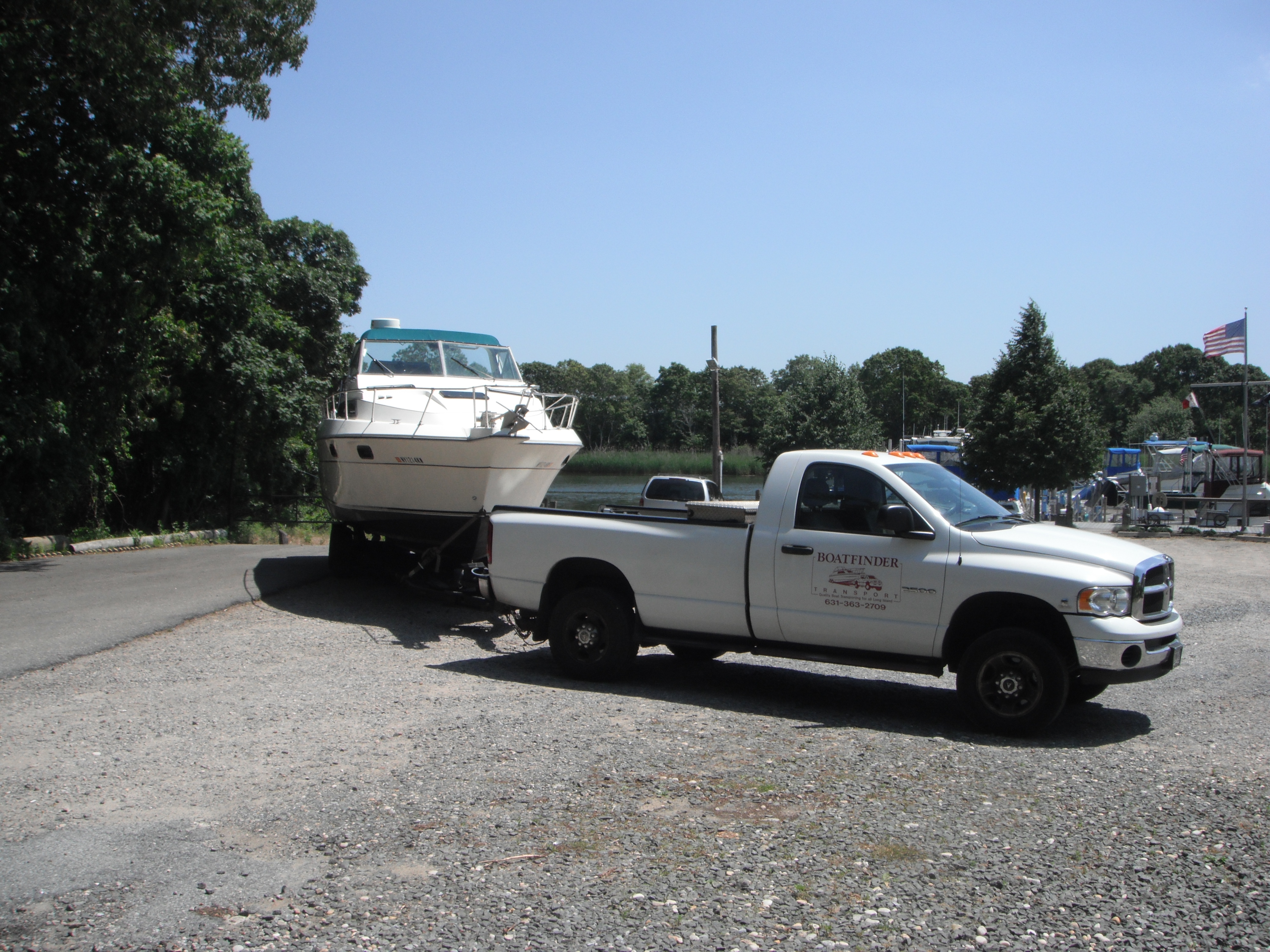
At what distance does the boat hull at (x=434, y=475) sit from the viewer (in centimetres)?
1163

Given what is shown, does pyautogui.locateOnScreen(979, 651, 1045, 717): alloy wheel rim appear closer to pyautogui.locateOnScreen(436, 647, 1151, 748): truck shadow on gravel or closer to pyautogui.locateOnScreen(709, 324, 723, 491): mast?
pyautogui.locateOnScreen(436, 647, 1151, 748): truck shadow on gravel

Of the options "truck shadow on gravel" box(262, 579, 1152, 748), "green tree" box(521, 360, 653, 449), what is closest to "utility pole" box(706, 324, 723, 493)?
"truck shadow on gravel" box(262, 579, 1152, 748)

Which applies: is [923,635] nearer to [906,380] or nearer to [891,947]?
[891,947]

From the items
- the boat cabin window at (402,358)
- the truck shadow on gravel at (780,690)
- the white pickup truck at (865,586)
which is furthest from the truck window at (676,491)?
the white pickup truck at (865,586)

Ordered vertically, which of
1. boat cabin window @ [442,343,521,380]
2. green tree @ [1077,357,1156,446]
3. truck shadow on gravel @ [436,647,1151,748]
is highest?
green tree @ [1077,357,1156,446]

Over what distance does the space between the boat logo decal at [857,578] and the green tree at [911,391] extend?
4249 inches

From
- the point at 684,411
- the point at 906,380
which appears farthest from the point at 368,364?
the point at 906,380

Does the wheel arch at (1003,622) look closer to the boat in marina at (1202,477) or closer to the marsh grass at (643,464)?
the boat in marina at (1202,477)

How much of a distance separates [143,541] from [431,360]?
28.6ft

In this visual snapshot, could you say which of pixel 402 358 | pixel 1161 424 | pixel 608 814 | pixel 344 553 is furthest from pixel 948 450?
pixel 1161 424

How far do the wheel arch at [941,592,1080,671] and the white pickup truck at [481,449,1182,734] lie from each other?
0.01 metres

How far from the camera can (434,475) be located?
11.8m

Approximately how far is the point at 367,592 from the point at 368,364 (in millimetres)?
3284

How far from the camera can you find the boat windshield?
14000mm
